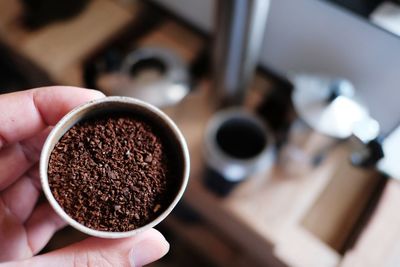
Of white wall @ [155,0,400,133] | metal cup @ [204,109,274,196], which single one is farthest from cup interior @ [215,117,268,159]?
white wall @ [155,0,400,133]

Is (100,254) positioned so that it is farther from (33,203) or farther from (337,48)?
Answer: (337,48)

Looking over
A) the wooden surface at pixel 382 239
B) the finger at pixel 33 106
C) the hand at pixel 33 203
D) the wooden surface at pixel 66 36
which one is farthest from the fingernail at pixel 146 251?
the wooden surface at pixel 66 36

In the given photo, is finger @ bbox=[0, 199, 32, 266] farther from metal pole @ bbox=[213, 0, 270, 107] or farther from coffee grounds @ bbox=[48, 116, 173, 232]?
metal pole @ bbox=[213, 0, 270, 107]

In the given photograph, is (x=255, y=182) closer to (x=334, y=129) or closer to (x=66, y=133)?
(x=334, y=129)

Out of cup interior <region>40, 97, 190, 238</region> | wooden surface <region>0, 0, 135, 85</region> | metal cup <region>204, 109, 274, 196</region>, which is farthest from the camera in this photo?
wooden surface <region>0, 0, 135, 85</region>

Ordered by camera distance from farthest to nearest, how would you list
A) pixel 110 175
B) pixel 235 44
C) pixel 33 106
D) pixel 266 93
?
1. pixel 266 93
2. pixel 235 44
3. pixel 33 106
4. pixel 110 175

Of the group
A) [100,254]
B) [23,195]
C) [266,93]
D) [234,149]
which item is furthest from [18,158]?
[266,93]

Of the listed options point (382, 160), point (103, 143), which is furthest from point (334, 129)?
point (103, 143)
